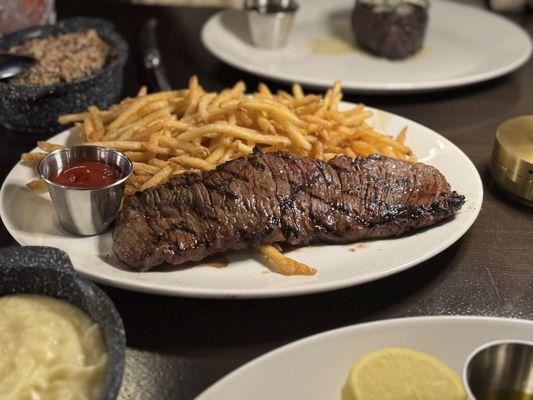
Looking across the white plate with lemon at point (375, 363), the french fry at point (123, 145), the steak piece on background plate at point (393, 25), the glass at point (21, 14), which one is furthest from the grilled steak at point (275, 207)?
the glass at point (21, 14)

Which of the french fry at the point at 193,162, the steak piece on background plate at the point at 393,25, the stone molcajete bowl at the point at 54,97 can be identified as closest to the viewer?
the french fry at the point at 193,162

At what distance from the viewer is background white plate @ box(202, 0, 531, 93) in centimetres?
448

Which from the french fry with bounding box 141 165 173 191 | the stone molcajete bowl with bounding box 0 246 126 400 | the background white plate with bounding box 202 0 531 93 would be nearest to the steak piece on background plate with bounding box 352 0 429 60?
the background white plate with bounding box 202 0 531 93

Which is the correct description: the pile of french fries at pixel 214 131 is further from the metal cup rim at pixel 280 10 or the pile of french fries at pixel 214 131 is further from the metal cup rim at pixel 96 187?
the metal cup rim at pixel 280 10

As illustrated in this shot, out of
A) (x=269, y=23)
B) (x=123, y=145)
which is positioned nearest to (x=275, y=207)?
(x=123, y=145)

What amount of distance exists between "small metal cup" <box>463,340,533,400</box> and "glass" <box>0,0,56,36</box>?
162 inches

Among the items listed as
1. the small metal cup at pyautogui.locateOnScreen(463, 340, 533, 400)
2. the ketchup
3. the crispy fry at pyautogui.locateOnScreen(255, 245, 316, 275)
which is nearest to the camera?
the small metal cup at pyautogui.locateOnScreen(463, 340, 533, 400)

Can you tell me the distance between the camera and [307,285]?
8.10 feet

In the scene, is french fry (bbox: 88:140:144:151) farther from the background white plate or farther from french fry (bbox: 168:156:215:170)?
the background white plate

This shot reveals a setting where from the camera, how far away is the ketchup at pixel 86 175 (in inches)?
111

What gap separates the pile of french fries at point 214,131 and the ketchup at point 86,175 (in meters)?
0.15

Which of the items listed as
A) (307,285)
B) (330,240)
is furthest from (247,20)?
(307,285)

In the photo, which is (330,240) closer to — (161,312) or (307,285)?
(307,285)

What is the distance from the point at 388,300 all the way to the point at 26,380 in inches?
57.0
